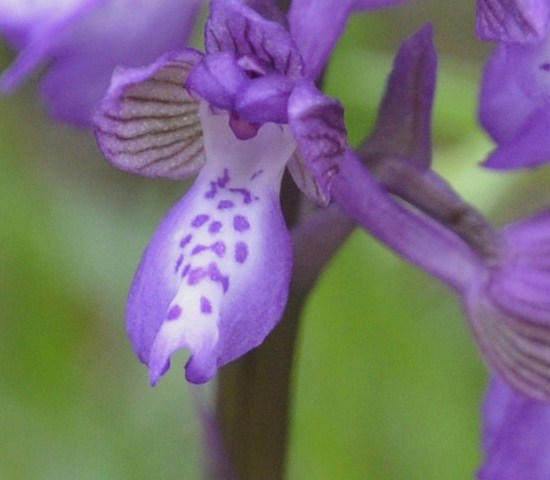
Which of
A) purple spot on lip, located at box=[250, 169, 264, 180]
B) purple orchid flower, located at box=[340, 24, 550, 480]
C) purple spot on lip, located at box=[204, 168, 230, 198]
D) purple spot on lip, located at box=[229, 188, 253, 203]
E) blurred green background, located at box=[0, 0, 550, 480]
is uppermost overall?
purple spot on lip, located at box=[250, 169, 264, 180]

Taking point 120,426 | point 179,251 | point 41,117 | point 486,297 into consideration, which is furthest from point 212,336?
point 41,117

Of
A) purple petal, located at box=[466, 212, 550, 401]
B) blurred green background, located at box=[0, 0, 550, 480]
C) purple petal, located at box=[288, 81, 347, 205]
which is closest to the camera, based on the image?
purple petal, located at box=[288, 81, 347, 205]

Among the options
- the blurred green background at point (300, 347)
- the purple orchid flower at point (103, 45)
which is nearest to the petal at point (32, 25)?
the purple orchid flower at point (103, 45)

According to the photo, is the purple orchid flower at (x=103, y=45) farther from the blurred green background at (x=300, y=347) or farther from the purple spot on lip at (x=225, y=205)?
the blurred green background at (x=300, y=347)

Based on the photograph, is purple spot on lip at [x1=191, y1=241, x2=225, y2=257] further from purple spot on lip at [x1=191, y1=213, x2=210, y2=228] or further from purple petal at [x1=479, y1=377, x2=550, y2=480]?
purple petal at [x1=479, y1=377, x2=550, y2=480]

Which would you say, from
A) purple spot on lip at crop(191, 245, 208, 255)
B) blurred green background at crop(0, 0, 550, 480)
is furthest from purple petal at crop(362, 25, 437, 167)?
blurred green background at crop(0, 0, 550, 480)

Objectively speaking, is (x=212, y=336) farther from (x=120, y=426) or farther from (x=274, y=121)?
(x=120, y=426)

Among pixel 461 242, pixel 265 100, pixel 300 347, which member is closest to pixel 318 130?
pixel 265 100
